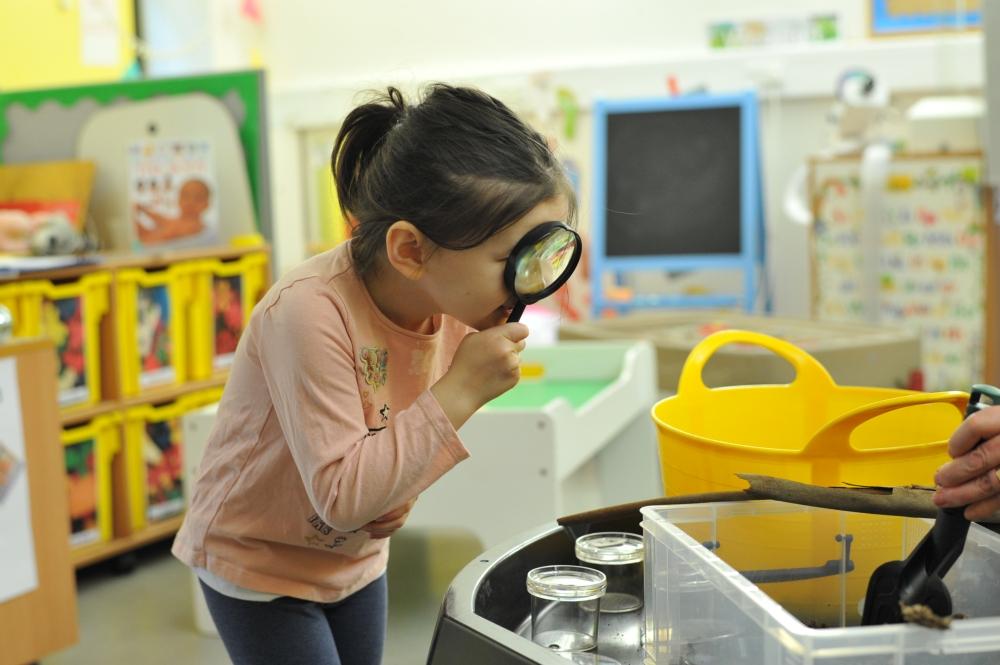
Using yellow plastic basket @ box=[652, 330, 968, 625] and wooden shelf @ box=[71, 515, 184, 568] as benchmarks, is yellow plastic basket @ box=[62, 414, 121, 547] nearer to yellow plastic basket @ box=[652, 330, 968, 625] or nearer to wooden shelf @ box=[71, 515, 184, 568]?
wooden shelf @ box=[71, 515, 184, 568]

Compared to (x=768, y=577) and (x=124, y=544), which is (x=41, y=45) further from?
(x=768, y=577)

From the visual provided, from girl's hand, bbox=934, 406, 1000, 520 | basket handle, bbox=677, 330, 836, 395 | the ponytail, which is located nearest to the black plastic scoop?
girl's hand, bbox=934, 406, 1000, 520

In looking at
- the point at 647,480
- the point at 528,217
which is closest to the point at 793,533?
the point at 528,217

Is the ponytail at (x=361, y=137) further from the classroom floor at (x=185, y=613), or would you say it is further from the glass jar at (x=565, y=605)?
the classroom floor at (x=185, y=613)

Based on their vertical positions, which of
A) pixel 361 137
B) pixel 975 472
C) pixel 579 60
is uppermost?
pixel 579 60

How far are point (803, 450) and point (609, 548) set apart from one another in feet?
0.57

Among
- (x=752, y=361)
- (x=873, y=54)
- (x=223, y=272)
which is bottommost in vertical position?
(x=752, y=361)

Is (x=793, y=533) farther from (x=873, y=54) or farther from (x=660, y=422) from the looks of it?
(x=873, y=54)

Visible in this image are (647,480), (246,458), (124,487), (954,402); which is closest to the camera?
(954,402)

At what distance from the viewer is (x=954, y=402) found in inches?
32.8

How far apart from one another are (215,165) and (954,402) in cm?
236

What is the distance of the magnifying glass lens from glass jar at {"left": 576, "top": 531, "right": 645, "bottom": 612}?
204 mm

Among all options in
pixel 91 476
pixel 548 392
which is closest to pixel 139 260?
pixel 91 476

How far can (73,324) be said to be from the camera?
7.97ft
